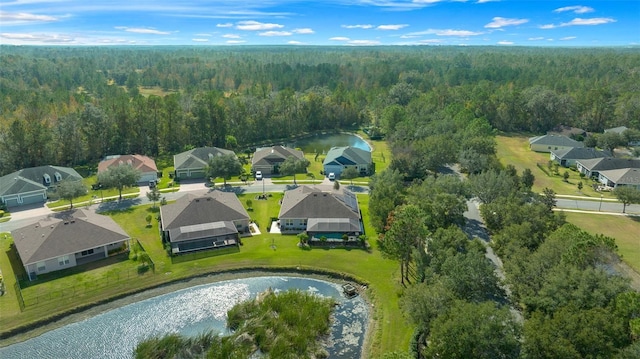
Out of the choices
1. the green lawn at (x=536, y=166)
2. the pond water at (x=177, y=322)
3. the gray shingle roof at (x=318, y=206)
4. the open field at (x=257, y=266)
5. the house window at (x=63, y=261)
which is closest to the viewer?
the pond water at (x=177, y=322)

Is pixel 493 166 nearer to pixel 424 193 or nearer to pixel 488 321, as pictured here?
pixel 424 193

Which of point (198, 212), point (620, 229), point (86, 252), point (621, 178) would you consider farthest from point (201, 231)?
point (621, 178)

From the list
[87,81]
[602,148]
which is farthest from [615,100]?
→ [87,81]

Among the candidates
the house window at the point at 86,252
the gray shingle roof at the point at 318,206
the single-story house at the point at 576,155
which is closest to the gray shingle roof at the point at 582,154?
the single-story house at the point at 576,155

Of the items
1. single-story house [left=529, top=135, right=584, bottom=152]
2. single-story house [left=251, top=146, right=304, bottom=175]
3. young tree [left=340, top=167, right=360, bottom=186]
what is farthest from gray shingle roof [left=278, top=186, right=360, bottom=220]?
single-story house [left=529, top=135, right=584, bottom=152]

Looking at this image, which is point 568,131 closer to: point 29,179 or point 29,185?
point 29,185

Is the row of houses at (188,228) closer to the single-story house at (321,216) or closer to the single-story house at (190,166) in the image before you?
the single-story house at (321,216)

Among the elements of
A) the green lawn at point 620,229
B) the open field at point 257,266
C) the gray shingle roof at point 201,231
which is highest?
the gray shingle roof at point 201,231
